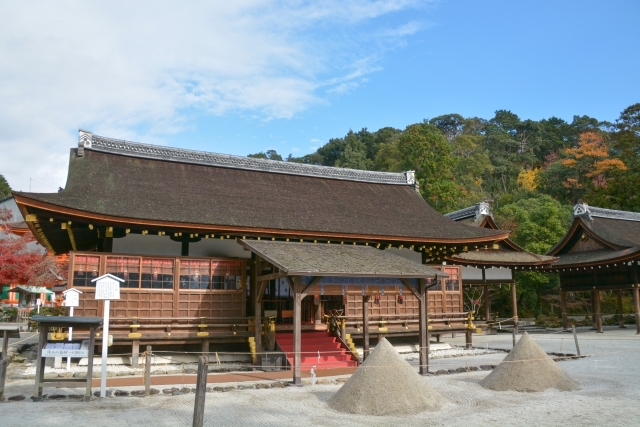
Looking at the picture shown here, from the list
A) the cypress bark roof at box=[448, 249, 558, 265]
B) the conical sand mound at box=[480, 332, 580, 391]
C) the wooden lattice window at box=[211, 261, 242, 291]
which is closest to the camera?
the conical sand mound at box=[480, 332, 580, 391]

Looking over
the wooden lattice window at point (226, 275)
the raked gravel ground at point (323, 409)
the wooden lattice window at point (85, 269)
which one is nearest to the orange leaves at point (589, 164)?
the raked gravel ground at point (323, 409)

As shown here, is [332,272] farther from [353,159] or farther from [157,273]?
[353,159]

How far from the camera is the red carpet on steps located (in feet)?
52.5

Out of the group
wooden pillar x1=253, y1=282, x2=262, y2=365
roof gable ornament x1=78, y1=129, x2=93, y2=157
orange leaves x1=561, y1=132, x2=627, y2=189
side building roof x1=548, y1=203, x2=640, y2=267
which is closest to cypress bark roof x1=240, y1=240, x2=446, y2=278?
wooden pillar x1=253, y1=282, x2=262, y2=365

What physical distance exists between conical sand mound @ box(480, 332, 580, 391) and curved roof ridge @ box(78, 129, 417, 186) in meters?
12.1

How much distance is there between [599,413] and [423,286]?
639cm

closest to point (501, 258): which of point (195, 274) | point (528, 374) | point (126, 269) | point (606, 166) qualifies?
point (528, 374)

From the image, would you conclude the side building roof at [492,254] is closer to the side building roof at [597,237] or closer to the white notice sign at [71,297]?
the side building roof at [597,237]

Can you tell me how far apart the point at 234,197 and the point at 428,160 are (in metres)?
31.2

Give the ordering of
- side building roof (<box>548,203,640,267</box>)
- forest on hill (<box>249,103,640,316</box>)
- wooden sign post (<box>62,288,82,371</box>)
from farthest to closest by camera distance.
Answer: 1. forest on hill (<box>249,103,640,316</box>)
2. side building roof (<box>548,203,640,267</box>)
3. wooden sign post (<box>62,288,82,371</box>)

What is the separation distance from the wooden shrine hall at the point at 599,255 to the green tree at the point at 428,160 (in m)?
13.7

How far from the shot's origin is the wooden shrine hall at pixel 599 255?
28.8 m

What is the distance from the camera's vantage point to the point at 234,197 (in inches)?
736

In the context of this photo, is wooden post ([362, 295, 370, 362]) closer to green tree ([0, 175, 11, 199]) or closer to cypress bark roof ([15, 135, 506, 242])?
cypress bark roof ([15, 135, 506, 242])
